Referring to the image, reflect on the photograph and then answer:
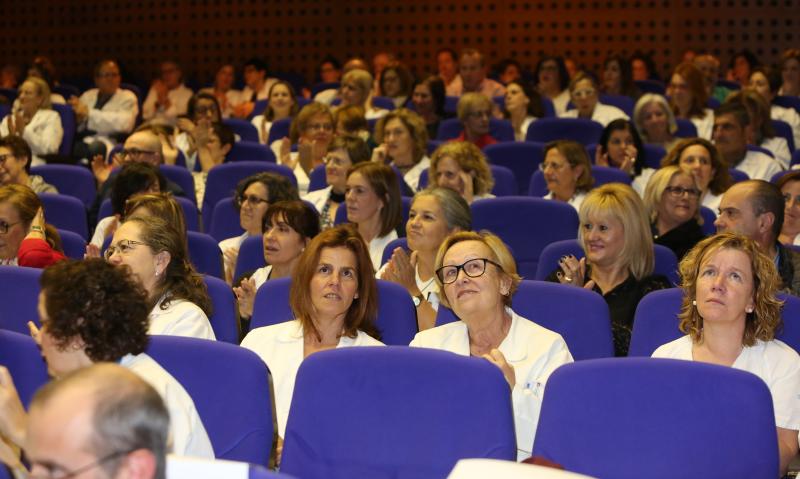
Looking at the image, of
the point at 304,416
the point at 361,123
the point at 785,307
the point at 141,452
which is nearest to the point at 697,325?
the point at 785,307

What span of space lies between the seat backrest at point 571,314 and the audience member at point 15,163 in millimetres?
3474

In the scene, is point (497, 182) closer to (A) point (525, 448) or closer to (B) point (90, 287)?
(A) point (525, 448)

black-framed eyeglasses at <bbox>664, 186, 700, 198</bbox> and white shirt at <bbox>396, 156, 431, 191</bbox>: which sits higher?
black-framed eyeglasses at <bbox>664, 186, 700, 198</bbox>

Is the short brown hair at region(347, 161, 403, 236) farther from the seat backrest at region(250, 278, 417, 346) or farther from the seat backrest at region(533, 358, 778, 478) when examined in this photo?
the seat backrest at region(533, 358, 778, 478)

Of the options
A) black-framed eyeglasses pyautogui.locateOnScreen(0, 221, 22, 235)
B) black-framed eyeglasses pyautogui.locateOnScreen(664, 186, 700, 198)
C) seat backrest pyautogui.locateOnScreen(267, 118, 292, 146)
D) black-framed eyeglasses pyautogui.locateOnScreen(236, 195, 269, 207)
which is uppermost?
black-framed eyeglasses pyautogui.locateOnScreen(664, 186, 700, 198)

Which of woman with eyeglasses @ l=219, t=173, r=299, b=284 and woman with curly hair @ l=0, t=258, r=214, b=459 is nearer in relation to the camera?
woman with curly hair @ l=0, t=258, r=214, b=459

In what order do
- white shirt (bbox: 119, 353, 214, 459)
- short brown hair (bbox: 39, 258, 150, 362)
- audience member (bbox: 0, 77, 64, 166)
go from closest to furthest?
1. white shirt (bbox: 119, 353, 214, 459)
2. short brown hair (bbox: 39, 258, 150, 362)
3. audience member (bbox: 0, 77, 64, 166)

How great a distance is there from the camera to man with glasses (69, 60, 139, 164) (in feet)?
31.2

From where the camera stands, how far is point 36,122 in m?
8.62

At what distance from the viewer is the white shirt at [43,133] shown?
8.59m

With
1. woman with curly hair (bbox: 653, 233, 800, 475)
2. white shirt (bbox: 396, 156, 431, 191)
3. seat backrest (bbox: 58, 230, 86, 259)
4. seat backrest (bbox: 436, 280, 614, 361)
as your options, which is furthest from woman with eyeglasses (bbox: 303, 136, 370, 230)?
woman with curly hair (bbox: 653, 233, 800, 475)

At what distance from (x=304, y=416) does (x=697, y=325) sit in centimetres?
134

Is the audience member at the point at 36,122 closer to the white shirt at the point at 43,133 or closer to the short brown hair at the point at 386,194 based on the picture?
the white shirt at the point at 43,133

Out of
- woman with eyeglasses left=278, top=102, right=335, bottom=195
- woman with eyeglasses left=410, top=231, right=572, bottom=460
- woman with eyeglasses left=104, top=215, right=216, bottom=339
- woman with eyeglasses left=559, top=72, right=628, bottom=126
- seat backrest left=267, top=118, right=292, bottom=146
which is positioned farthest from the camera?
woman with eyeglasses left=559, top=72, right=628, bottom=126
